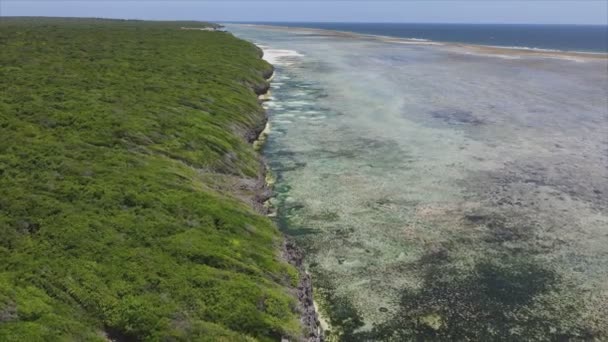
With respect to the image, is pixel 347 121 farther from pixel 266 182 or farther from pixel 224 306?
pixel 224 306

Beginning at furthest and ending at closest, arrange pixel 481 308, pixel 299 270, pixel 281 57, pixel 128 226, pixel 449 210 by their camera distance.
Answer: pixel 281 57
pixel 449 210
pixel 299 270
pixel 481 308
pixel 128 226

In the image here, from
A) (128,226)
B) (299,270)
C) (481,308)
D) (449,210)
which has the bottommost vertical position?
(481,308)

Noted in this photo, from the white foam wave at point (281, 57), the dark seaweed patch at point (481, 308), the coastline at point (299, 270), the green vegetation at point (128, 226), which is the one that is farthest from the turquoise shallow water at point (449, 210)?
the white foam wave at point (281, 57)

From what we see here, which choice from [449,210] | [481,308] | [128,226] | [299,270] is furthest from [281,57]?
[481,308]

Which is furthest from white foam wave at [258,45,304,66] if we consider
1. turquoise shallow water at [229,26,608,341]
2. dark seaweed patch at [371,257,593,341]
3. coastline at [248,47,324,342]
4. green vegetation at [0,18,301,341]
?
dark seaweed patch at [371,257,593,341]

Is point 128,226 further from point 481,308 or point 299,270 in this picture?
point 481,308

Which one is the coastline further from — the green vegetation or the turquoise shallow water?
the turquoise shallow water

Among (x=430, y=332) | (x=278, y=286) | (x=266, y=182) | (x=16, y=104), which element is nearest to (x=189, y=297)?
(x=278, y=286)
